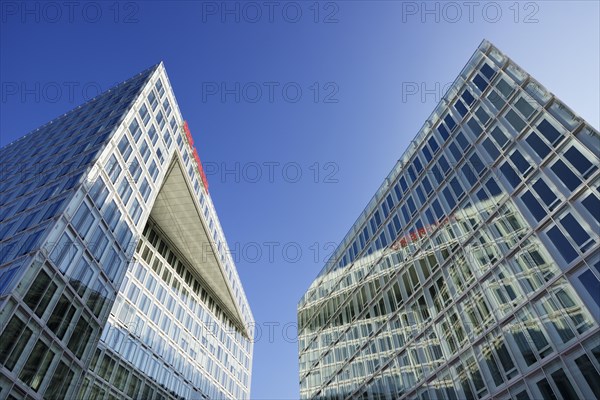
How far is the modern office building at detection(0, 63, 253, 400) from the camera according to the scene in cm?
2622

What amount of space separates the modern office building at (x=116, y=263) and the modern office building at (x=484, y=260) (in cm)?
2215

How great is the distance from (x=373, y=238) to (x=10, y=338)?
29.4 metres

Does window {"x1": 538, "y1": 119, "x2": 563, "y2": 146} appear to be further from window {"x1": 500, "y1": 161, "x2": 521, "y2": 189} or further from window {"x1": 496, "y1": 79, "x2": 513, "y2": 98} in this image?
window {"x1": 496, "y1": 79, "x2": 513, "y2": 98}

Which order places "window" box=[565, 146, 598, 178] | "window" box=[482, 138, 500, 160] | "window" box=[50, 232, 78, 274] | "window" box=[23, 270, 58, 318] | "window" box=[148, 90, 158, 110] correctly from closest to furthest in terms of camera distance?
"window" box=[565, 146, 598, 178] → "window" box=[23, 270, 58, 318] → "window" box=[482, 138, 500, 160] → "window" box=[50, 232, 78, 274] → "window" box=[148, 90, 158, 110]

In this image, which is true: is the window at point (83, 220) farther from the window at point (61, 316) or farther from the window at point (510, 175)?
the window at point (510, 175)

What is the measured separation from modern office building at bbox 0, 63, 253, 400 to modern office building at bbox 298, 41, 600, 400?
72.7ft

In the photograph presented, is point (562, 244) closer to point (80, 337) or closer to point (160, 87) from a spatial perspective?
point (80, 337)

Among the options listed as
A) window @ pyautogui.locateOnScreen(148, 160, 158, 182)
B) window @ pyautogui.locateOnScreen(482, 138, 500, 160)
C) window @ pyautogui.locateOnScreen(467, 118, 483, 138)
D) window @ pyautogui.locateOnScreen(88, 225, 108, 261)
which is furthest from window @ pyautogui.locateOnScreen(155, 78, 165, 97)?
window @ pyautogui.locateOnScreen(482, 138, 500, 160)

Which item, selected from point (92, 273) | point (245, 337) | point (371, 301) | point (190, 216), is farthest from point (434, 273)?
point (245, 337)

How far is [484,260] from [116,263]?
91.2ft

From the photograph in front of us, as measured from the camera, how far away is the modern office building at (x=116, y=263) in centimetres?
2622

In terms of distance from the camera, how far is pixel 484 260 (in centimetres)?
2561

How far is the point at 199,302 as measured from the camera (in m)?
69.9

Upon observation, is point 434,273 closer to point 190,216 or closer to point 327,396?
point 327,396
